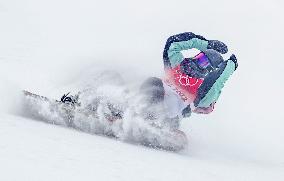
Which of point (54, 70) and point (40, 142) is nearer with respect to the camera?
point (40, 142)

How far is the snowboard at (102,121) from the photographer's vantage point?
23.4 feet

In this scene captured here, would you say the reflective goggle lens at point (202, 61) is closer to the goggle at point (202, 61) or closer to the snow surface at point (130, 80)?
the goggle at point (202, 61)

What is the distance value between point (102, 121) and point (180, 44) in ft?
4.72

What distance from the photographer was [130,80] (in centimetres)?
861

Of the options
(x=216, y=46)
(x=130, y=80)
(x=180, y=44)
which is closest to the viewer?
(x=180, y=44)

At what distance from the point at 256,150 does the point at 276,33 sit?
475 inches

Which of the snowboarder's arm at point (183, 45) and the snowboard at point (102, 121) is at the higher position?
the snowboarder's arm at point (183, 45)

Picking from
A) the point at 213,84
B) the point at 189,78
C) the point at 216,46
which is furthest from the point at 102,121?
the point at 216,46

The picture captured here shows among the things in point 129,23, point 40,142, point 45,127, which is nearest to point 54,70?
→ point 45,127

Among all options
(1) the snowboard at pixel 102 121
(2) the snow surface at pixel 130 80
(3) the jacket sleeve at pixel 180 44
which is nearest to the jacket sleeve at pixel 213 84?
(3) the jacket sleeve at pixel 180 44

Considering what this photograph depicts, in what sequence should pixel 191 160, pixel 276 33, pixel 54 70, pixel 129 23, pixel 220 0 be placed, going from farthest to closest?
pixel 220 0
pixel 276 33
pixel 129 23
pixel 54 70
pixel 191 160

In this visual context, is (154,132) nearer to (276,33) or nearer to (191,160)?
(191,160)

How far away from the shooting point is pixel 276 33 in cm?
2027

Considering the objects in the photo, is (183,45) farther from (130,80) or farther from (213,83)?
(130,80)
